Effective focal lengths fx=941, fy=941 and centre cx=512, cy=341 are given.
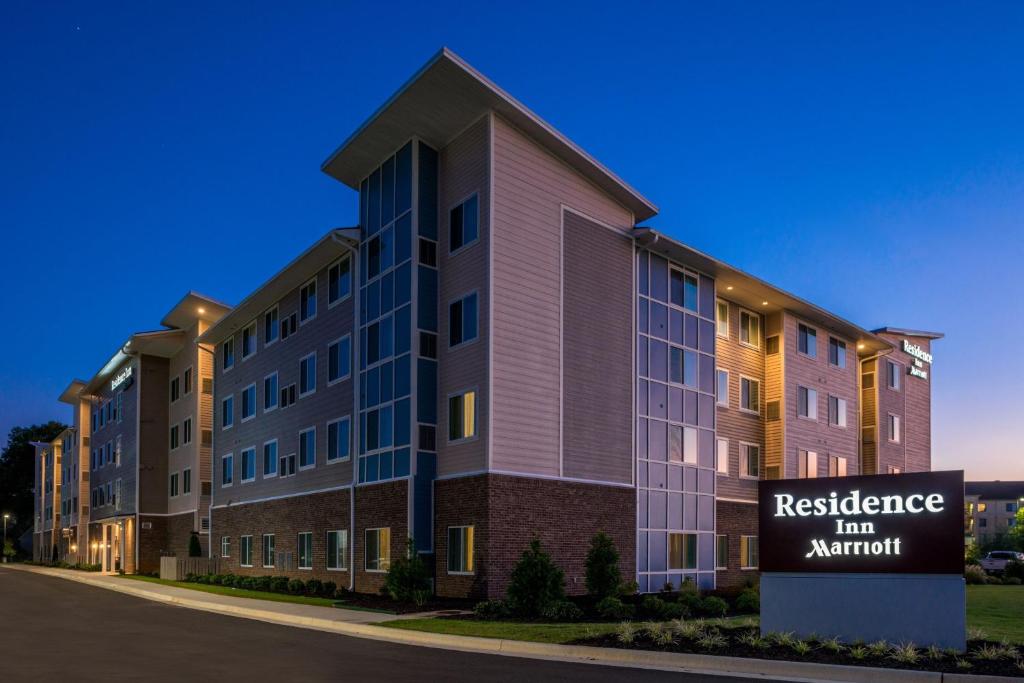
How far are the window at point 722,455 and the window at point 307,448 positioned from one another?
16007 millimetres

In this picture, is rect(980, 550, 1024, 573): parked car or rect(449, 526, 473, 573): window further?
rect(980, 550, 1024, 573): parked car

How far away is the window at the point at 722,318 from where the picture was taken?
128ft

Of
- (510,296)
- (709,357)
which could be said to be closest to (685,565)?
(709,357)

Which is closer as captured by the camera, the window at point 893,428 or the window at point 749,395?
the window at point 749,395

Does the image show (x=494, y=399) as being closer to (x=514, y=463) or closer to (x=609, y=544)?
(x=514, y=463)

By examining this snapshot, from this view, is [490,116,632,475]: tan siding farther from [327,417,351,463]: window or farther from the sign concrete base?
the sign concrete base

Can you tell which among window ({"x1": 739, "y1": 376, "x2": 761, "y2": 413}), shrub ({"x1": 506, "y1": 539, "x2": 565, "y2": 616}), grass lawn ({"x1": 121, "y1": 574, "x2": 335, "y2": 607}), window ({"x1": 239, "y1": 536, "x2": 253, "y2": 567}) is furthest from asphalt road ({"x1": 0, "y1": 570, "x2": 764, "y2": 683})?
window ({"x1": 739, "y1": 376, "x2": 761, "y2": 413})

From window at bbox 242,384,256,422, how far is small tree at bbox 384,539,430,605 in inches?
725

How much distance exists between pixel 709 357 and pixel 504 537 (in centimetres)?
1351

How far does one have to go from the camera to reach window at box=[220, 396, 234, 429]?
152ft

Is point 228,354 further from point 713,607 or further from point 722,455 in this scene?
point 713,607

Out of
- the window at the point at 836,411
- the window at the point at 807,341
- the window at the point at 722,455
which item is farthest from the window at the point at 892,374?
the window at the point at 722,455

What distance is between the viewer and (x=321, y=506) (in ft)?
115

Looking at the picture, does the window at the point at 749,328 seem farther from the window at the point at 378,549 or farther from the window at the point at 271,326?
the window at the point at 271,326
